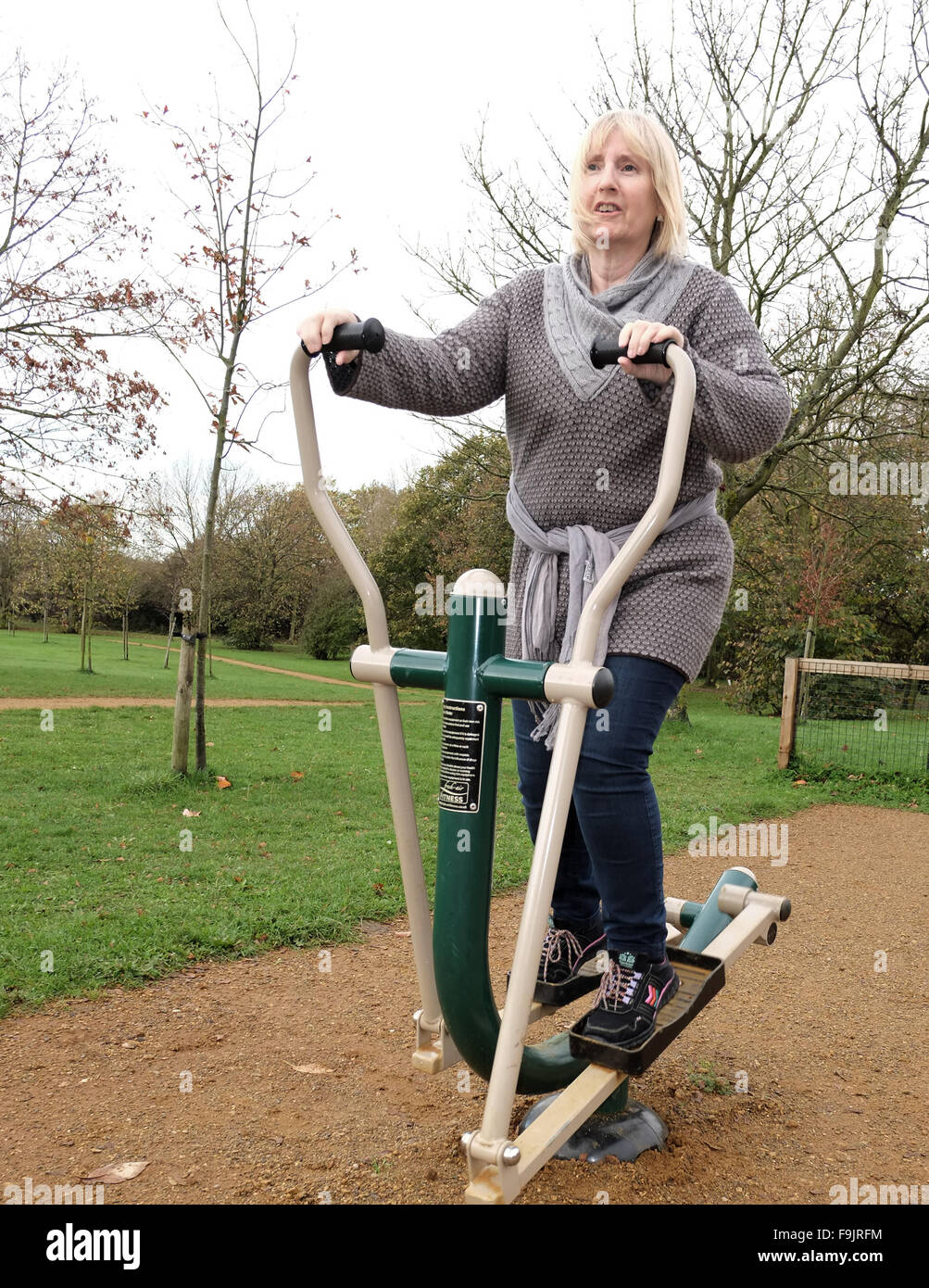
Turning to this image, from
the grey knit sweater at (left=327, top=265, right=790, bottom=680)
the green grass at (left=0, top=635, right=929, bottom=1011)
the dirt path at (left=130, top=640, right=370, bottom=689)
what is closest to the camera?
the grey knit sweater at (left=327, top=265, right=790, bottom=680)

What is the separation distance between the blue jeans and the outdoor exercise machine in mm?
203

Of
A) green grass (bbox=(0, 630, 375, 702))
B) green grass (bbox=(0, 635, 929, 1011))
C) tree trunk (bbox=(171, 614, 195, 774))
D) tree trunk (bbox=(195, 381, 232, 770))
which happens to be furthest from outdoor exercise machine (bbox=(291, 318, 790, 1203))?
green grass (bbox=(0, 630, 375, 702))

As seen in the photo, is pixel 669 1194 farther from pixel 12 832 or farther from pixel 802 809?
pixel 802 809

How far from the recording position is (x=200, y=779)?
6.77 meters

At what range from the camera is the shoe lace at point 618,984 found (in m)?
2.04

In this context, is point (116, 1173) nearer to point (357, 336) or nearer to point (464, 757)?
point (464, 757)

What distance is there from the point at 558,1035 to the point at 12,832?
394 cm

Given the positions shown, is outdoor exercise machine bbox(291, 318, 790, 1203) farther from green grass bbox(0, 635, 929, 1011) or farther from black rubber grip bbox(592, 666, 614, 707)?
green grass bbox(0, 635, 929, 1011)

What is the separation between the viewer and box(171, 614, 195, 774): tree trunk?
6.62 metres

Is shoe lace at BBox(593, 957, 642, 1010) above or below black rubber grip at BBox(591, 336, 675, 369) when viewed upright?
below

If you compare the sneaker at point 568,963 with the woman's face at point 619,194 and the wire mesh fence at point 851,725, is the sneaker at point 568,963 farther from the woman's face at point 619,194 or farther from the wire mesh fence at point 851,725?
the wire mesh fence at point 851,725

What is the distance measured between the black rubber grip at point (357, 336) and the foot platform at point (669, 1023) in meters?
1.39

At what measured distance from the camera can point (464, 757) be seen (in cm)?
178

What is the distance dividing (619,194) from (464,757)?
1.19 meters
